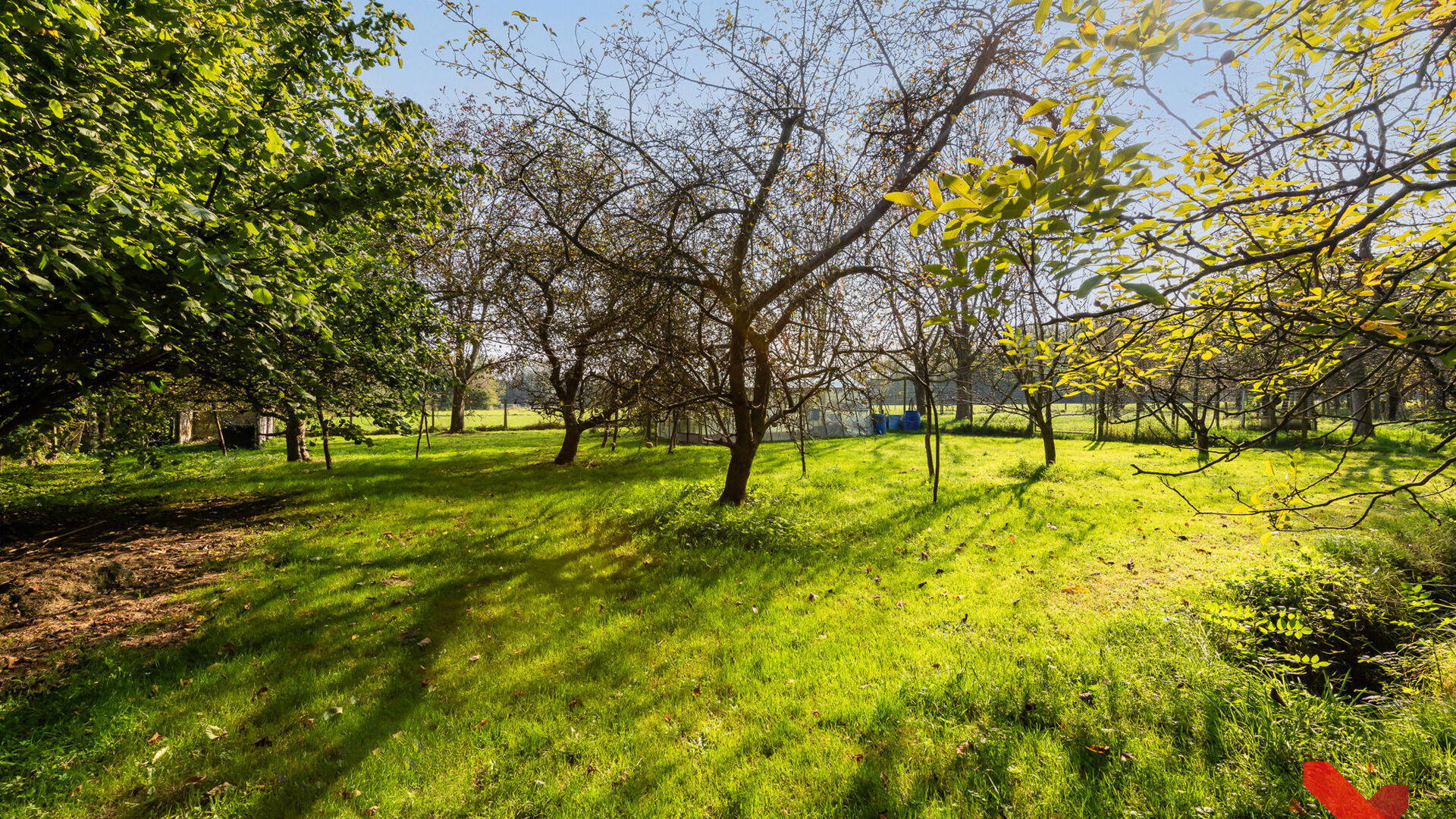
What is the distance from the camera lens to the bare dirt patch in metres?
4.48

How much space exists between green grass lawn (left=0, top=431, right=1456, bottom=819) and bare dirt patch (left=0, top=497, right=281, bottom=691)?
259 millimetres

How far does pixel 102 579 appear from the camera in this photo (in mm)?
5695

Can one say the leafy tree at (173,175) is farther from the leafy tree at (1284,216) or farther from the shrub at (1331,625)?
the shrub at (1331,625)

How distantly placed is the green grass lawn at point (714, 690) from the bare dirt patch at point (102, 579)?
0.26m

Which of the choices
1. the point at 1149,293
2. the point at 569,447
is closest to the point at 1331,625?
the point at 1149,293

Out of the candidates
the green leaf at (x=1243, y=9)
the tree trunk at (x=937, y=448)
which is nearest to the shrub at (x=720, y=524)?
the tree trunk at (x=937, y=448)

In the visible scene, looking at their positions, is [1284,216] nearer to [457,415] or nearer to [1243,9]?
[1243,9]

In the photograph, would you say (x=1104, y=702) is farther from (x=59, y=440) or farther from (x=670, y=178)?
(x=59, y=440)

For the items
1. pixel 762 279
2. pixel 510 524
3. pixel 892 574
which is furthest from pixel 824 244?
pixel 510 524

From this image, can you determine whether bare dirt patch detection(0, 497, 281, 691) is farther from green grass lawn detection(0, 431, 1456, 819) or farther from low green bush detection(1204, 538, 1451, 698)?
low green bush detection(1204, 538, 1451, 698)

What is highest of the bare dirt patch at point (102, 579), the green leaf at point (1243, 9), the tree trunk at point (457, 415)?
the green leaf at point (1243, 9)

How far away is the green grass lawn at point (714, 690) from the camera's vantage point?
120 inches

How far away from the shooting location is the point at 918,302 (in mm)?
6777

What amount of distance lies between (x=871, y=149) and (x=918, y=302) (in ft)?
7.03
